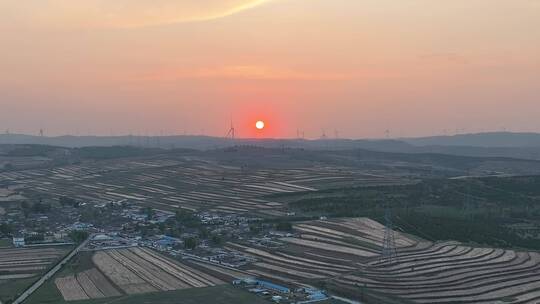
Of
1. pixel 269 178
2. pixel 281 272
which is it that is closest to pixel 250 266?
pixel 281 272

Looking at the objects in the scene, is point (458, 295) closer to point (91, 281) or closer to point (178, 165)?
point (91, 281)

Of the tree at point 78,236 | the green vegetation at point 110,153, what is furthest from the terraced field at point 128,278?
the green vegetation at point 110,153

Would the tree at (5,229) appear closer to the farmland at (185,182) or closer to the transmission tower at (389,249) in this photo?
the farmland at (185,182)

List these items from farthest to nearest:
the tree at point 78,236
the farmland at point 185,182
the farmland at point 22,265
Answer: the farmland at point 185,182
the tree at point 78,236
the farmland at point 22,265

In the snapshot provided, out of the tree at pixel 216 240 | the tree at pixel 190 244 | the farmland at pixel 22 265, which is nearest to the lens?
the farmland at pixel 22 265

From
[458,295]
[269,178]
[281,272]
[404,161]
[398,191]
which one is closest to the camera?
[458,295]

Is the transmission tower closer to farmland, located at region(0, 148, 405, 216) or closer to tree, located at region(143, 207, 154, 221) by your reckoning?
farmland, located at region(0, 148, 405, 216)
